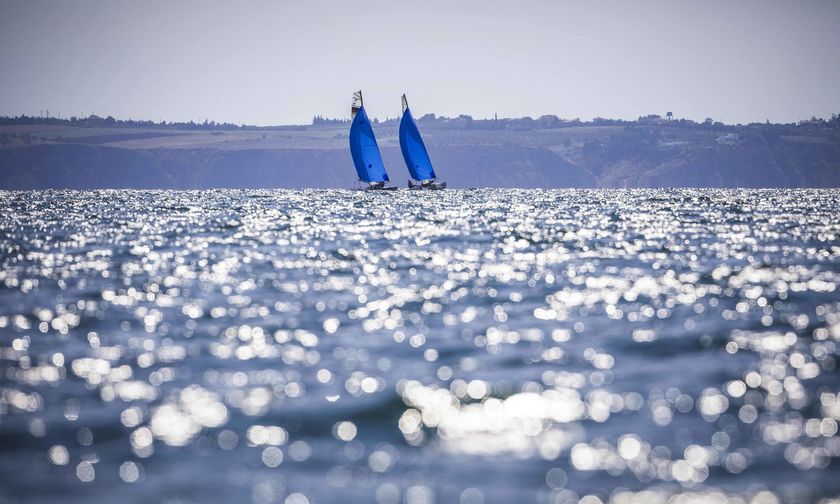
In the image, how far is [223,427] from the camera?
10.8 meters

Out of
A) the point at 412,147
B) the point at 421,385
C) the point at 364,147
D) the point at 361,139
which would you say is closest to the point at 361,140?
the point at 361,139

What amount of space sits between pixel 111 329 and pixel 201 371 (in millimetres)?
4319

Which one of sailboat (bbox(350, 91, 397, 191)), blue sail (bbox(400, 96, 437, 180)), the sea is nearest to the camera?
the sea

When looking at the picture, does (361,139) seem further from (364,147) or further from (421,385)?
(421,385)

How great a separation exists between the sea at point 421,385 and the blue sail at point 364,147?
76050mm

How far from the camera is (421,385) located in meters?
12.9

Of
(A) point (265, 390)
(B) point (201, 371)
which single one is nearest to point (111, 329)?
(B) point (201, 371)

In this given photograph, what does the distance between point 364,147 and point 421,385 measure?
92.6 m

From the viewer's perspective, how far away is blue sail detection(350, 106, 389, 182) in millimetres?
102438

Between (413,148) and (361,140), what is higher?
(361,140)

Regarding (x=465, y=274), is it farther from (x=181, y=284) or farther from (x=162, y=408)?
(x=162, y=408)

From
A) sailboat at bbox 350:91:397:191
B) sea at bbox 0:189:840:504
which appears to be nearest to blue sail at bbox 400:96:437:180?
sailboat at bbox 350:91:397:191

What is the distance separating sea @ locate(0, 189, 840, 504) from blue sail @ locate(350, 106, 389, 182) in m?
76.0

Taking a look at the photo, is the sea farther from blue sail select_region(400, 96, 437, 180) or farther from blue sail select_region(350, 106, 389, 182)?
blue sail select_region(400, 96, 437, 180)
